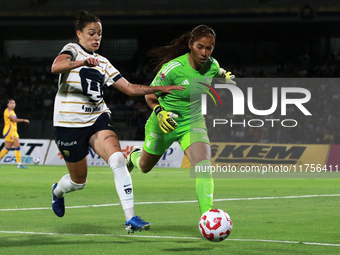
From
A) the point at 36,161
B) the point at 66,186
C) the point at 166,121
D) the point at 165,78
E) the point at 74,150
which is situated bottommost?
the point at 36,161

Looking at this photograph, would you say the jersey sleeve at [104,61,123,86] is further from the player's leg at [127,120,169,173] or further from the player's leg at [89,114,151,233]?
the player's leg at [127,120,169,173]

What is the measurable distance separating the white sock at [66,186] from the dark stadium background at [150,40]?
19111mm


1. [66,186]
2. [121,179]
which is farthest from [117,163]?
[66,186]

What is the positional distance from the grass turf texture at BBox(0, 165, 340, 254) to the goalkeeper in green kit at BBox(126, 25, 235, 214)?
808 mm

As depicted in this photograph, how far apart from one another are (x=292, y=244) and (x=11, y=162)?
780 inches

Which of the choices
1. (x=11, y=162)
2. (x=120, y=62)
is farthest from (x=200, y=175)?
(x=120, y=62)

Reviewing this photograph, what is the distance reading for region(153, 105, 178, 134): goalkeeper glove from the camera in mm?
7179

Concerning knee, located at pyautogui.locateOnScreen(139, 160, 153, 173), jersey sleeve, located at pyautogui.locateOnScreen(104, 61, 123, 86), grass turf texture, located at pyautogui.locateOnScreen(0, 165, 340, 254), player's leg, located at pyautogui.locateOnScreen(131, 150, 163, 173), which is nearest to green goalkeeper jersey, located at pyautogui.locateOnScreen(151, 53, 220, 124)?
jersey sleeve, located at pyautogui.locateOnScreen(104, 61, 123, 86)

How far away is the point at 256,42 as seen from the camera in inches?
1298

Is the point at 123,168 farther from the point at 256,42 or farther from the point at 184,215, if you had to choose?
the point at 256,42

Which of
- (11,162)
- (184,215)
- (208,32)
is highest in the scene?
(208,32)

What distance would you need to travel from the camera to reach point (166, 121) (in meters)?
7.20

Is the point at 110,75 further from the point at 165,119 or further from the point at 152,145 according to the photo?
Answer: the point at 152,145

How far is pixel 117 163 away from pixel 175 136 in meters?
1.21
